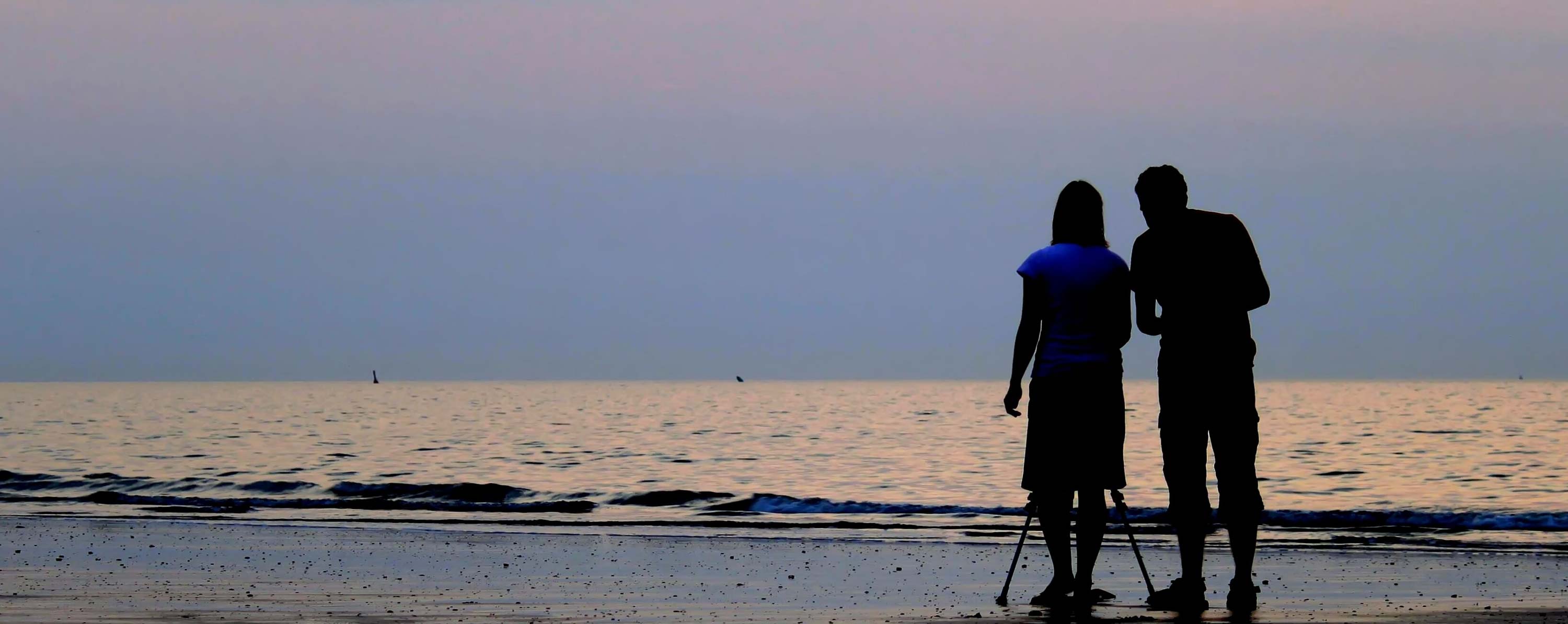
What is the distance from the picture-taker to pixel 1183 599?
599cm

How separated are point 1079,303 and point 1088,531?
37.8 inches

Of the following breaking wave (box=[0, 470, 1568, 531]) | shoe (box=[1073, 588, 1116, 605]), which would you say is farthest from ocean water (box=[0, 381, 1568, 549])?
shoe (box=[1073, 588, 1116, 605])

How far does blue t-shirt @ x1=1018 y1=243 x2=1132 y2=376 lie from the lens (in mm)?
5867

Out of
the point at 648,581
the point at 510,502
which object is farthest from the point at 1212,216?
the point at 510,502

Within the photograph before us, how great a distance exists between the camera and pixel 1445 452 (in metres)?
25.9

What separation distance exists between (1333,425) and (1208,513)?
3446 cm

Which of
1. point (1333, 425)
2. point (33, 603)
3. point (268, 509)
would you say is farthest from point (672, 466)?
point (1333, 425)

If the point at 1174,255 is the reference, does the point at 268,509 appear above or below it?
below

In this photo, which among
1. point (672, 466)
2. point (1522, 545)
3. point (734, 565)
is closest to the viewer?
point (734, 565)

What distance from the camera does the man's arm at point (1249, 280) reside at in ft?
19.3

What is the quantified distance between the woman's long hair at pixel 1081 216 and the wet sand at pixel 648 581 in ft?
4.99

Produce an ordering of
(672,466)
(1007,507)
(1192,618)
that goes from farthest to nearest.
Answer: (672,466)
(1007,507)
(1192,618)

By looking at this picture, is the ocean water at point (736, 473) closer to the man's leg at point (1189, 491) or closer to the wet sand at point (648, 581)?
the wet sand at point (648, 581)

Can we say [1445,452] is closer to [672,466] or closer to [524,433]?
[672,466]
